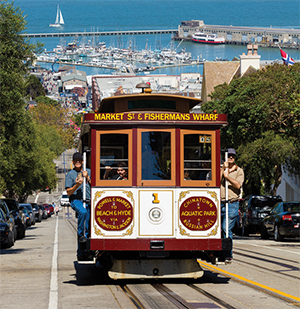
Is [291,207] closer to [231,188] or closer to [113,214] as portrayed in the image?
[231,188]

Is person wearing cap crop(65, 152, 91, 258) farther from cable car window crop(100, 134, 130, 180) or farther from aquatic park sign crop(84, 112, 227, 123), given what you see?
aquatic park sign crop(84, 112, 227, 123)

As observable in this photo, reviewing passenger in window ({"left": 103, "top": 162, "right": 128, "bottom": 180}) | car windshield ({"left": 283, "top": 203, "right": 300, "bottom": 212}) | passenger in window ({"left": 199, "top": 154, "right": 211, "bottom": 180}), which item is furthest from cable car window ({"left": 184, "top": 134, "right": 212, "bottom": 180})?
car windshield ({"left": 283, "top": 203, "right": 300, "bottom": 212})

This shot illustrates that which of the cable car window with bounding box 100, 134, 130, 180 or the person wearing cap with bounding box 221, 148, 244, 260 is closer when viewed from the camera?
the cable car window with bounding box 100, 134, 130, 180

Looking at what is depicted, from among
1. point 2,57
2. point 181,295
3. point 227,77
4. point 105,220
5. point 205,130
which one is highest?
point 227,77

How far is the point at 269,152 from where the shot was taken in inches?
1161

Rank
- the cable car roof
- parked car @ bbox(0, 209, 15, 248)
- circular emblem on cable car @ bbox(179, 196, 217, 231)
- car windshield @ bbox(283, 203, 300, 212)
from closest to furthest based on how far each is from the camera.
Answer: circular emblem on cable car @ bbox(179, 196, 217, 231)
the cable car roof
parked car @ bbox(0, 209, 15, 248)
car windshield @ bbox(283, 203, 300, 212)

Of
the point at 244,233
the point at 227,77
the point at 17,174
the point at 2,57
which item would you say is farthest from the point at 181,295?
the point at 227,77

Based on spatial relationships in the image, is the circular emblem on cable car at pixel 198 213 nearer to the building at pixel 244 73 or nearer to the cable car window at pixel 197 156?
the cable car window at pixel 197 156

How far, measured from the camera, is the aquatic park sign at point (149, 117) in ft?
35.1

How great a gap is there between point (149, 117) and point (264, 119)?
769 inches

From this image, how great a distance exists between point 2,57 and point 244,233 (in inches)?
538

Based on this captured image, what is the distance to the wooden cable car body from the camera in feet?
34.5

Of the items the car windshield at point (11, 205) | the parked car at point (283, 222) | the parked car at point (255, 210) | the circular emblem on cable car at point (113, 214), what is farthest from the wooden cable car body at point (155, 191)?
the car windshield at point (11, 205)

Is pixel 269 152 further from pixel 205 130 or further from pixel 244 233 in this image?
pixel 205 130
